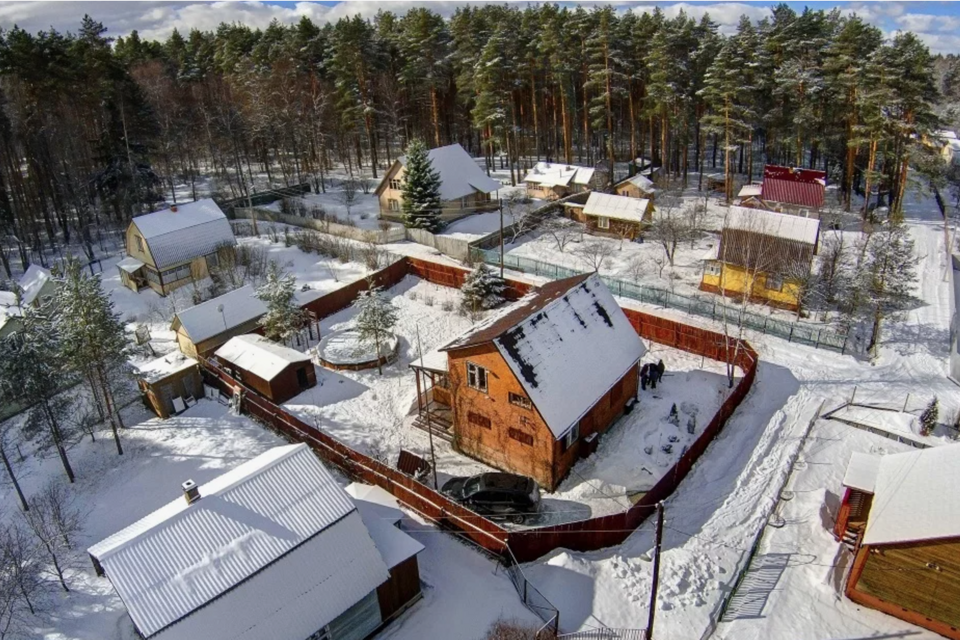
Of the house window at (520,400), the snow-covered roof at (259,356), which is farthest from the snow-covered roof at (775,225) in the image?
the snow-covered roof at (259,356)

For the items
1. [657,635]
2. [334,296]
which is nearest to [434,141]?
[334,296]

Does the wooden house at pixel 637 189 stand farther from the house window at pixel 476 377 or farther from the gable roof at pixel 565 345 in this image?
the house window at pixel 476 377

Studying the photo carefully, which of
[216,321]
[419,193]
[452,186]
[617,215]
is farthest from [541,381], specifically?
[452,186]

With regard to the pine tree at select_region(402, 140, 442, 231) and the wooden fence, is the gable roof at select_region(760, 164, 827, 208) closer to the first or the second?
the wooden fence

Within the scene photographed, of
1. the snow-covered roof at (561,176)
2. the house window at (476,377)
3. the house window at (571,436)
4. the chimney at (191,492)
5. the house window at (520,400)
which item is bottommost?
the house window at (571,436)

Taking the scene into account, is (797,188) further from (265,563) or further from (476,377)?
(265,563)

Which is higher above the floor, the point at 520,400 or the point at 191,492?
the point at 191,492

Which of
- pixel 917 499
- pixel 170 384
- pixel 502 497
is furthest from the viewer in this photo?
pixel 170 384
